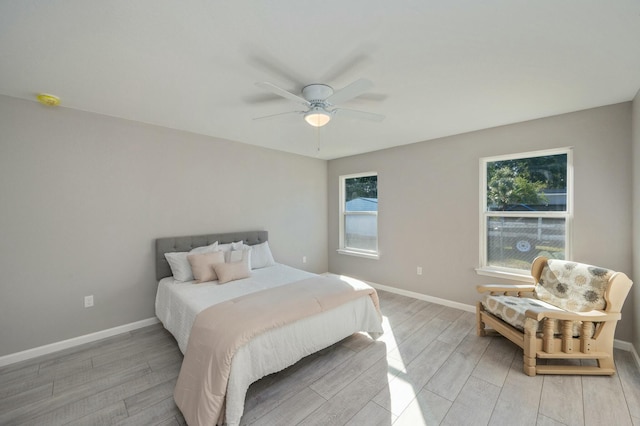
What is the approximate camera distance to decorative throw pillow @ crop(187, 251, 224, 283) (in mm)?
2928

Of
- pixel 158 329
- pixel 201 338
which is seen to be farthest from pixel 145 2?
pixel 158 329

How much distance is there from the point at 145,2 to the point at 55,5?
482mm

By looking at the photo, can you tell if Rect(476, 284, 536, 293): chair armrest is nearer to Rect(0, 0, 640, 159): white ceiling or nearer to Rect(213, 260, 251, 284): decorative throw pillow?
Rect(0, 0, 640, 159): white ceiling

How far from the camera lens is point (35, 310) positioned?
2.49 metres

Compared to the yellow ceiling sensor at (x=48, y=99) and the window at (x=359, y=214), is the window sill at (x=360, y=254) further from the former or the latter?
the yellow ceiling sensor at (x=48, y=99)

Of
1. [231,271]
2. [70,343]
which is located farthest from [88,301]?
[231,271]

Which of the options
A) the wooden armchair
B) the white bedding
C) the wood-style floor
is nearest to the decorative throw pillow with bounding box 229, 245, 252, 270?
the white bedding

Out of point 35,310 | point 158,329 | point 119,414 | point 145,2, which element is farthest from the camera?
point 158,329

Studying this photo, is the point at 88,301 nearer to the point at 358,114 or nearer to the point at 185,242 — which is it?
the point at 185,242

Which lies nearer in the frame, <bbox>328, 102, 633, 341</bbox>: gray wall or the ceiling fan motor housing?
the ceiling fan motor housing

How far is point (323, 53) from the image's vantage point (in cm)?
172

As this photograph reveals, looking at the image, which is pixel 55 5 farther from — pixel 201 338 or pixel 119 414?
pixel 119 414

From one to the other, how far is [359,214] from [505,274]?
239 centimetres

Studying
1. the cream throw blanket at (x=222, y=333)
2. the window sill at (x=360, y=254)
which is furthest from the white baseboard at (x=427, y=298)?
the cream throw blanket at (x=222, y=333)
